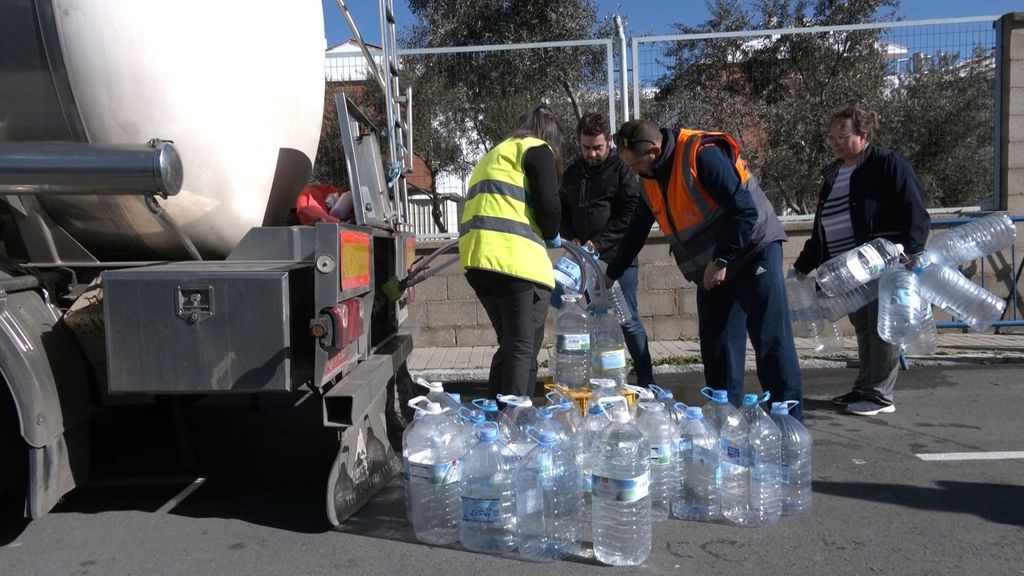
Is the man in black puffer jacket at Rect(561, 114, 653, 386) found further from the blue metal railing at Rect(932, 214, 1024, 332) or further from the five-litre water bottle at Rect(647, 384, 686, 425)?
the blue metal railing at Rect(932, 214, 1024, 332)

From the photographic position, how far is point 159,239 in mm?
3213

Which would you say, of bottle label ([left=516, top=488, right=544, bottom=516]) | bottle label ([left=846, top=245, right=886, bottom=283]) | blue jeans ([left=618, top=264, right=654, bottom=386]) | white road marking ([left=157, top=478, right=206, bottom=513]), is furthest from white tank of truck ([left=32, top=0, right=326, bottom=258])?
bottle label ([left=846, top=245, right=886, bottom=283])

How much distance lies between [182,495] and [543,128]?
2.63 meters

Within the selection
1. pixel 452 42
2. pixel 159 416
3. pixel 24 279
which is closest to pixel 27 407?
pixel 24 279

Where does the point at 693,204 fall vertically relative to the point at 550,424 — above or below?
above

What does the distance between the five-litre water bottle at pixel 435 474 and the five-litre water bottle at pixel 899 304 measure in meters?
3.04

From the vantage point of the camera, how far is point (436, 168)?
7961 millimetres

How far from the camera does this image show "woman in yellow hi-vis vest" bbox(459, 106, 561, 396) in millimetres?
3506

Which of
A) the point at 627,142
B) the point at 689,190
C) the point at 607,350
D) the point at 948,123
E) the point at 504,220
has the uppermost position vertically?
the point at 948,123

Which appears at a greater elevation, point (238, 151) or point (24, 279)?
point (238, 151)

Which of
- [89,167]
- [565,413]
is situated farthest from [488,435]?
[89,167]

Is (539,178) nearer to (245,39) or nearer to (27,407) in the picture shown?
(245,39)

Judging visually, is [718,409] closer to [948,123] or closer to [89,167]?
[89,167]

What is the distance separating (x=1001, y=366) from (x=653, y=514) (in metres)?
4.75
